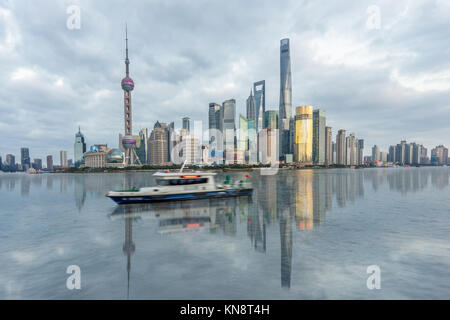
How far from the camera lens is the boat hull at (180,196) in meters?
27.8

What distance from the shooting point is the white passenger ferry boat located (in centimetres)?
2778

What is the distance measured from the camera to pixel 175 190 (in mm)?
29188

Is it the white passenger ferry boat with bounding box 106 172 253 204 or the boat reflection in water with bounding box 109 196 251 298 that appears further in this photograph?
the white passenger ferry boat with bounding box 106 172 253 204

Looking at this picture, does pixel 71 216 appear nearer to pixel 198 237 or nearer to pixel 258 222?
pixel 198 237

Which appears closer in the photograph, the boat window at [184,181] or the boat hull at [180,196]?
the boat hull at [180,196]

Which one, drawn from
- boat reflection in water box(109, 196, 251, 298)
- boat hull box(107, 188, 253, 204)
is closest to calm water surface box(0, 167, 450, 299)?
boat reflection in water box(109, 196, 251, 298)

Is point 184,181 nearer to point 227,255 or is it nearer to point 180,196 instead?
point 180,196

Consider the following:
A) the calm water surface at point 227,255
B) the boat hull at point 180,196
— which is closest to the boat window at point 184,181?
the boat hull at point 180,196

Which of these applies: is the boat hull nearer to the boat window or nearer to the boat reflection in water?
the boat reflection in water

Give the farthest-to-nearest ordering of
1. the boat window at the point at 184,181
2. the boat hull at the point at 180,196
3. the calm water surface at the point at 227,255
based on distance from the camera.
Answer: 1. the boat window at the point at 184,181
2. the boat hull at the point at 180,196
3. the calm water surface at the point at 227,255

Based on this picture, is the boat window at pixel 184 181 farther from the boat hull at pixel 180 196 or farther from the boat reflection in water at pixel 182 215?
the boat reflection in water at pixel 182 215

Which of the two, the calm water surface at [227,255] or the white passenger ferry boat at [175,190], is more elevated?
the white passenger ferry boat at [175,190]
